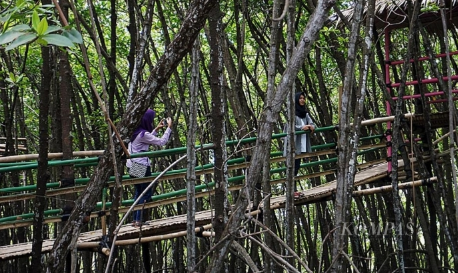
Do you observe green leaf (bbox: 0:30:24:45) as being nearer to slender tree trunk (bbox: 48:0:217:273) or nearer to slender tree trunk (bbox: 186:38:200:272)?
slender tree trunk (bbox: 48:0:217:273)

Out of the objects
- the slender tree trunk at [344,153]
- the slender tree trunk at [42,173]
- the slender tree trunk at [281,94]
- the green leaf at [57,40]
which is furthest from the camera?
the slender tree trunk at [42,173]

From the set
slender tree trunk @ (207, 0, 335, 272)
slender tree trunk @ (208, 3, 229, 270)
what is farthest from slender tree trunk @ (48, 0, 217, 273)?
slender tree trunk @ (208, 3, 229, 270)

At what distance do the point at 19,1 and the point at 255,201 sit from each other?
2872 mm

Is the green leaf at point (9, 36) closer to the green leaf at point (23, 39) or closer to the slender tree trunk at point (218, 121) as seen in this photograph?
the green leaf at point (23, 39)

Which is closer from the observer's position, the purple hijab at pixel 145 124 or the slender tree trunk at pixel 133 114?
the slender tree trunk at pixel 133 114

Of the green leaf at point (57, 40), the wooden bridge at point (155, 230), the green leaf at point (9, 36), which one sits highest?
the green leaf at point (9, 36)

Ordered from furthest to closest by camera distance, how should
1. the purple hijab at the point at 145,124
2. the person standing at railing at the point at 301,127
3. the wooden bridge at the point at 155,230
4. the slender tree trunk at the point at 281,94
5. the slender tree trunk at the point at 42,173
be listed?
the person standing at railing at the point at 301,127
the purple hijab at the point at 145,124
the wooden bridge at the point at 155,230
the slender tree trunk at the point at 42,173
the slender tree trunk at the point at 281,94

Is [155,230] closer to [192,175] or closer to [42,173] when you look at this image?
[42,173]

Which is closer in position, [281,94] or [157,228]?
[281,94]

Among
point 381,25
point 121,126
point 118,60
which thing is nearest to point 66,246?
point 121,126

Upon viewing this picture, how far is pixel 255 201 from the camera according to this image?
4.14 metres

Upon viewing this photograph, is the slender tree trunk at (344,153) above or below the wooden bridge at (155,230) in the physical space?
above

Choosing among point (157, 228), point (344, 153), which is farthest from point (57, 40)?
point (157, 228)

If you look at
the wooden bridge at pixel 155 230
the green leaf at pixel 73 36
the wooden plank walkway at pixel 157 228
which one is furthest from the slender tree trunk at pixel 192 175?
the wooden plank walkway at pixel 157 228
